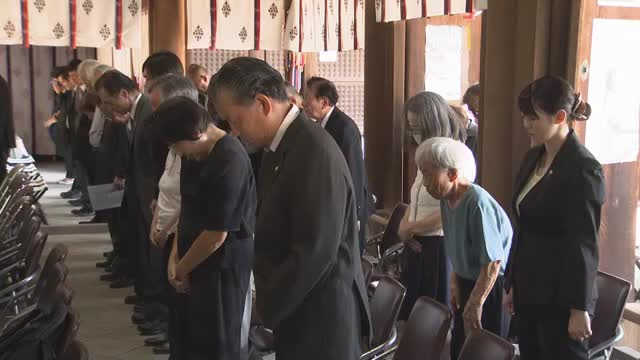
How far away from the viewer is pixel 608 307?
3.05m

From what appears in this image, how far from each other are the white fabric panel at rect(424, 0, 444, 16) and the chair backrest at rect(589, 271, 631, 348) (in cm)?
279

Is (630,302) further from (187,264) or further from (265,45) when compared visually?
(265,45)

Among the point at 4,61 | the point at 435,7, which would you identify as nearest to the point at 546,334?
the point at 435,7

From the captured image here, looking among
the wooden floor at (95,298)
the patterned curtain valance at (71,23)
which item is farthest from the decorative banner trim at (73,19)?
the wooden floor at (95,298)

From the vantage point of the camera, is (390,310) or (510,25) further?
(510,25)

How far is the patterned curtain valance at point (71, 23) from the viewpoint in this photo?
24.1ft

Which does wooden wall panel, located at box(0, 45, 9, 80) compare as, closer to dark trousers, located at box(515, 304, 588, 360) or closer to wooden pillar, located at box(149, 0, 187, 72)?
wooden pillar, located at box(149, 0, 187, 72)

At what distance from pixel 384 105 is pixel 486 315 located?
3563mm

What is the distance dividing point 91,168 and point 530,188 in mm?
5656

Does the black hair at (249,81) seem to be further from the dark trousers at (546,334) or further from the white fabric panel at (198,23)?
the white fabric panel at (198,23)

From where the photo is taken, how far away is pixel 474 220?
3.05 meters

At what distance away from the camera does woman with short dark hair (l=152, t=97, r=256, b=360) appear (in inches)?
121

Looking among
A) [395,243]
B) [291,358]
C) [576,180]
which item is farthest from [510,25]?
[291,358]

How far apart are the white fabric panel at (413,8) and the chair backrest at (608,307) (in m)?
3.13
